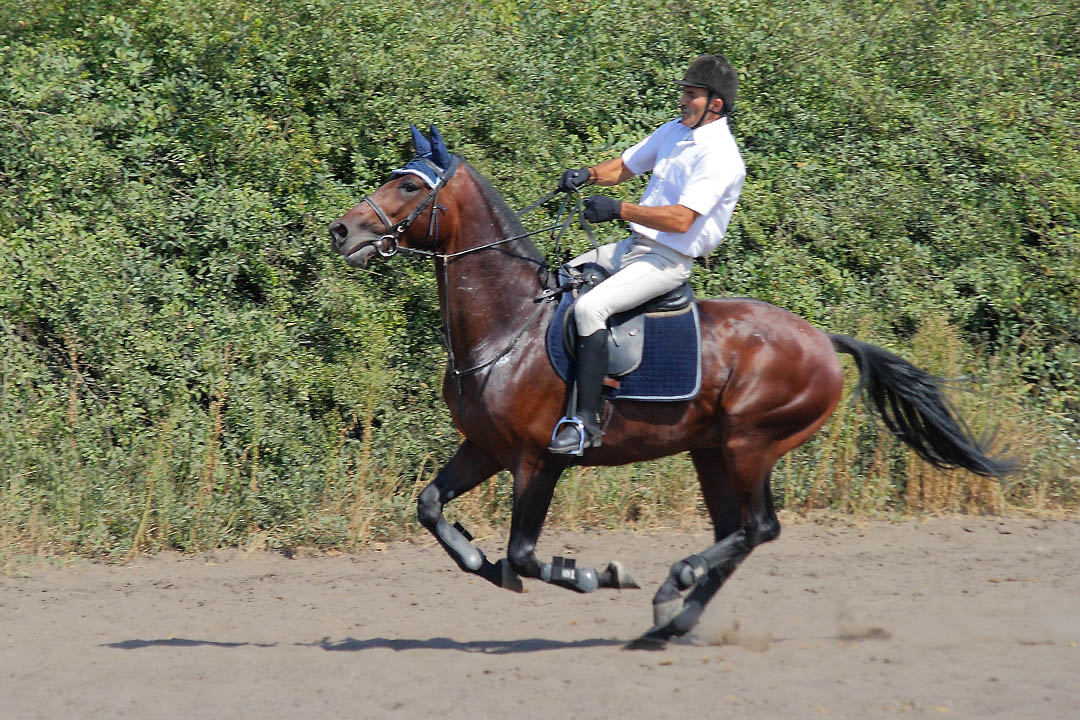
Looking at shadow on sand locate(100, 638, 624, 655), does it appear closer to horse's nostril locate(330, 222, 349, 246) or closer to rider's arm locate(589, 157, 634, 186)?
horse's nostril locate(330, 222, 349, 246)

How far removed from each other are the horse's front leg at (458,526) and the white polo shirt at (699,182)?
4.94 ft

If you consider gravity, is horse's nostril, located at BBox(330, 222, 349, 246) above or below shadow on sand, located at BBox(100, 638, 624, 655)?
above

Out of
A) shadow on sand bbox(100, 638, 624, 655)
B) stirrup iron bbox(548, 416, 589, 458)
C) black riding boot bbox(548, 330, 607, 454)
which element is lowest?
shadow on sand bbox(100, 638, 624, 655)

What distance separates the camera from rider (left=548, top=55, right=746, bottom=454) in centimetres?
554

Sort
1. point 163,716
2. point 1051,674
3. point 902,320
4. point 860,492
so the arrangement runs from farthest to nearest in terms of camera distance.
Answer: point 902,320, point 860,492, point 1051,674, point 163,716

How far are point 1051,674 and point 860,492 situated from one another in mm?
3396

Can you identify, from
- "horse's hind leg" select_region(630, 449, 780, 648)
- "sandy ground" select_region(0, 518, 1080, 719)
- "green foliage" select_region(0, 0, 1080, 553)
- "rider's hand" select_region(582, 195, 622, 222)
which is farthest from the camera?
"green foliage" select_region(0, 0, 1080, 553)

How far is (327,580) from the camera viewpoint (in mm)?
7180

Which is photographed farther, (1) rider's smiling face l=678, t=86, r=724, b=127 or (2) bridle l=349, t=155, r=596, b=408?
(1) rider's smiling face l=678, t=86, r=724, b=127

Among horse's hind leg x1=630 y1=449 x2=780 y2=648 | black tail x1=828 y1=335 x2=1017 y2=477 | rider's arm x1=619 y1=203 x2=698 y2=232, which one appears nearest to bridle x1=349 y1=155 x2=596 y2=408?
rider's arm x1=619 y1=203 x2=698 y2=232

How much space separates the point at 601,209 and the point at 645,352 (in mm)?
820

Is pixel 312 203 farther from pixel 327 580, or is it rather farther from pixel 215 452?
pixel 327 580

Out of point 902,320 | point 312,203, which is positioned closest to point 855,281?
point 902,320

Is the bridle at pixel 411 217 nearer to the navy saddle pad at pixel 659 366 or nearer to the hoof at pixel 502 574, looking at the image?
the navy saddle pad at pixel 659 366
